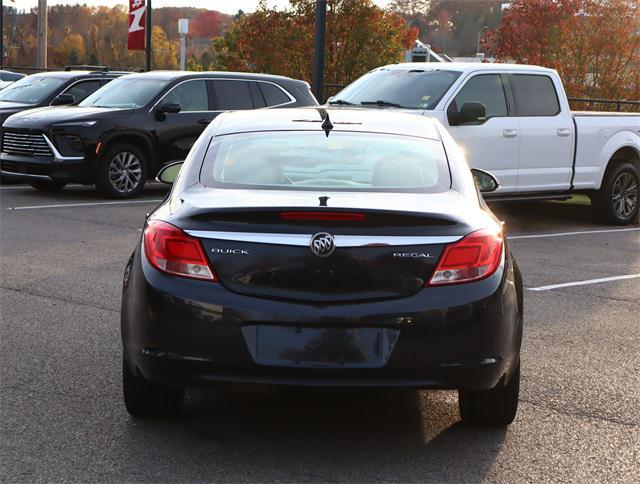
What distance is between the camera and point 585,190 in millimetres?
14656

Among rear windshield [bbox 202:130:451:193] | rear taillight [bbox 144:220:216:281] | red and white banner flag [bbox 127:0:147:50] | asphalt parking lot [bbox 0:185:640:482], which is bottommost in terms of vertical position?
asphalt parking lot [bbox 0:185:640:482]

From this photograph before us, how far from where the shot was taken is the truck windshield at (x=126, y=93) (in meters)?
16.3

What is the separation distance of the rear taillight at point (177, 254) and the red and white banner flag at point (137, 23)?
2335cm

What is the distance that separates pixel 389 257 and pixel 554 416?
5.09ft

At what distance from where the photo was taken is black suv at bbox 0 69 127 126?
18.2 m

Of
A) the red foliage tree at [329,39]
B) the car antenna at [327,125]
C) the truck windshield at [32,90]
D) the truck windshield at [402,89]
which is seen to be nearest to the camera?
the car antenna at [327,125]

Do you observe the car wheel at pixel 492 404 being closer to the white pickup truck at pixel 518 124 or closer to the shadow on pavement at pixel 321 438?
the shadow on pavement at pixel 321 438

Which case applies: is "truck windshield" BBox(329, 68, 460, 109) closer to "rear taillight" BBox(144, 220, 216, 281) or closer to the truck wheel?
the truck wheel

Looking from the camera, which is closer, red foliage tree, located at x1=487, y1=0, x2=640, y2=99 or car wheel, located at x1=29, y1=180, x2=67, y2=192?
car wheel, located at x1=29, y1=180, x2=67, y2=192

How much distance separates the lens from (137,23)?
28.2 meters

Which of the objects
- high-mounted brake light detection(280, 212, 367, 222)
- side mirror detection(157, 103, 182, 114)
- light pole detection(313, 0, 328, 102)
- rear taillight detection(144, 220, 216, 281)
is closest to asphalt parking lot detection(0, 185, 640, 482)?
rear taillight detection(144, 220, 216, 281)

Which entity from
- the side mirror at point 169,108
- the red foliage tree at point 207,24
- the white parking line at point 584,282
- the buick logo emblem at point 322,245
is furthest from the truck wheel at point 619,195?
the red foliage tree at point 207,24

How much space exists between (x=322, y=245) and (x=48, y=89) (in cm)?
1476

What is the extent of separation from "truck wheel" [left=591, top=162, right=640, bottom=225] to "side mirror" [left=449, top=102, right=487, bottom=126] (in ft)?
8.78
